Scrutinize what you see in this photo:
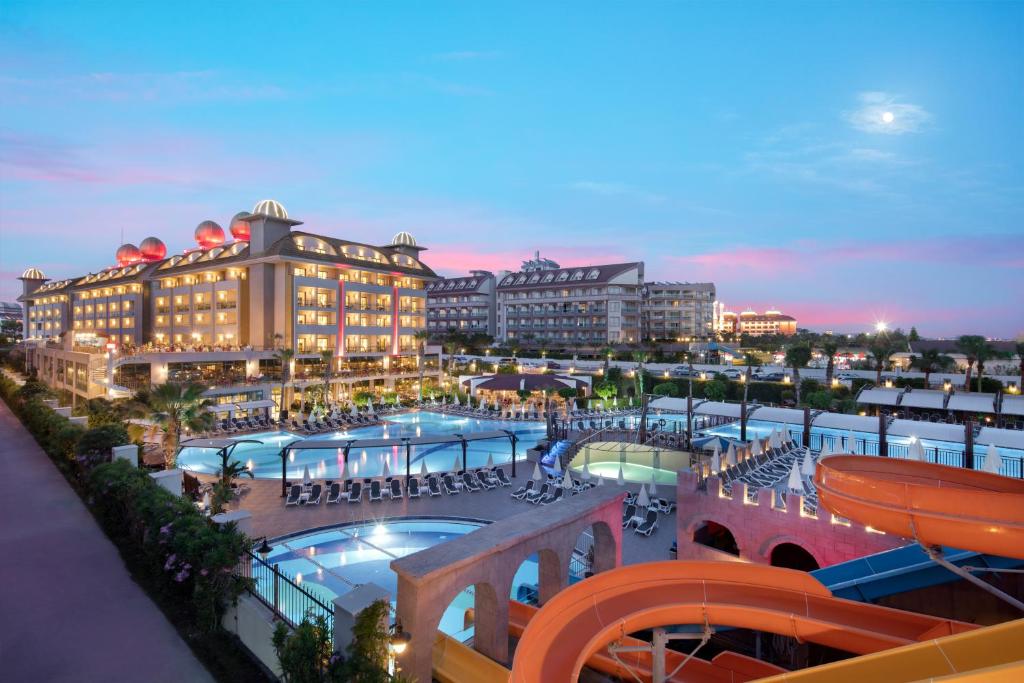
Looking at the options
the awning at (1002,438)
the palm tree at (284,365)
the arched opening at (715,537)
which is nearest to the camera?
the arched opening at (715,537)

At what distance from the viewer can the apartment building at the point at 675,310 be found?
79.0m

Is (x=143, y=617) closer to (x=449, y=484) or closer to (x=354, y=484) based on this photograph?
(x=354, y=484)

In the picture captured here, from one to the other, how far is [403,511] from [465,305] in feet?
225

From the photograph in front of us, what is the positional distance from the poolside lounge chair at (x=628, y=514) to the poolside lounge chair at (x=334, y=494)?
9.79 metres

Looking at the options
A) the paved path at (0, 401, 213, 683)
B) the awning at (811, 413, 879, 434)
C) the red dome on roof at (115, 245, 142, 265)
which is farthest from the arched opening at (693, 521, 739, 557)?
the red dome on roof at (115, 245, 142, 265)

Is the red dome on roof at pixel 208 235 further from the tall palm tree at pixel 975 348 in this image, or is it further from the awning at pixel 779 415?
the tall palm tree at pixel 975 348

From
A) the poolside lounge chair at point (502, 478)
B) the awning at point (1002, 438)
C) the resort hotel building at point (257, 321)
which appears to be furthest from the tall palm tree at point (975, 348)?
the resort hotel building at point (257, 321)

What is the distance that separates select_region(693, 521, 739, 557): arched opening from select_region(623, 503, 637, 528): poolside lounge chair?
2580 millimetres

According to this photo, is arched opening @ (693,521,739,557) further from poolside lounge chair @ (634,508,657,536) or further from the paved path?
the paved path

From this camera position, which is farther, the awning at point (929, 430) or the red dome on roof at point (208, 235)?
the red dome on roof at point (208, 235)

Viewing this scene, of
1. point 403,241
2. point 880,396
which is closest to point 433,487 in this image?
point 880,396

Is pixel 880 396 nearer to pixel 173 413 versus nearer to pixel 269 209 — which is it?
pixel 173 413

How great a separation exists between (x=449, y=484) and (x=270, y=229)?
33892mm

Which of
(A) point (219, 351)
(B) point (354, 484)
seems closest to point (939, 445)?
(B) point (354, 484)
